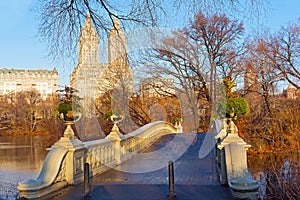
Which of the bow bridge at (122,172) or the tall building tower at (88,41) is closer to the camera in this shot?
the tall building tower at (88,41)

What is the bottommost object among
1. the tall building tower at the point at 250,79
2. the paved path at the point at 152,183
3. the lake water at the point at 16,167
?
the lake water at the point at 16,167

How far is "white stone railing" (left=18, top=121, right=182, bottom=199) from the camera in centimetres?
632

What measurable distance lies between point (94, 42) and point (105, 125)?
67.6 ft

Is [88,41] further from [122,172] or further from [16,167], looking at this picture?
[16,167]

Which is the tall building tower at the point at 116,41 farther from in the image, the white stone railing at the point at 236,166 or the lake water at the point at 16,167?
the lake water at the point at 16,167

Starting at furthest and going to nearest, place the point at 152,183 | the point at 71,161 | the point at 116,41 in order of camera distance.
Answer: the point at 152,183 < the point at 71,161 < the point at 116,41

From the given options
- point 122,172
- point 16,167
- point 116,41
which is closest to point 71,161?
point 122,172

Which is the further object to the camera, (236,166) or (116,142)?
(116,142)

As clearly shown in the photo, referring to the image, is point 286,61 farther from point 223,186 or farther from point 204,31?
point 223,186

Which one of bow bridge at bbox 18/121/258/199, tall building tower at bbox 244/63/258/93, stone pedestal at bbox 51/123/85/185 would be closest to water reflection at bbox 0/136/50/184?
bow bridge at bbox 18/121/258/199

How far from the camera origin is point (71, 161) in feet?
24.7

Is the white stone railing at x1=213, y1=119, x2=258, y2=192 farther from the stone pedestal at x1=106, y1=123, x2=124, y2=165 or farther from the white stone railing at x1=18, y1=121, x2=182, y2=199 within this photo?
the stone pedestal at x1=106, y1=123, x2=124, y2=165

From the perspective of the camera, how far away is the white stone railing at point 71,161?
6.32m

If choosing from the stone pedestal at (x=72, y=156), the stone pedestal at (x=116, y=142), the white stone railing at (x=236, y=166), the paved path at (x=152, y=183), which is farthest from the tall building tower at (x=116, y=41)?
the stone pedestal at (x=116, y=142)
